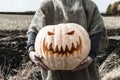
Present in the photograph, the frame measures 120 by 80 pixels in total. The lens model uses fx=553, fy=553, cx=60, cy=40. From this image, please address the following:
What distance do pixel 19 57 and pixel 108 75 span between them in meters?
1.30

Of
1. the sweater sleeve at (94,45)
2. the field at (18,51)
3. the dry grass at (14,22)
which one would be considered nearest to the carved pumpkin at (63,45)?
the sweater sleeve at (94,45)

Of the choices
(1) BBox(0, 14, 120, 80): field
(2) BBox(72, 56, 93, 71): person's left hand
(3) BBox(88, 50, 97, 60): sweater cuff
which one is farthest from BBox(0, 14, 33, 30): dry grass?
(2) BBox(72, 56, 93, 71): person's left hand

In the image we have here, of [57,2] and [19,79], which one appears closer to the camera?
[57,2]

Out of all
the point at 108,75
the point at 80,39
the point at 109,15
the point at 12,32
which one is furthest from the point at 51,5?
the point at 109,15

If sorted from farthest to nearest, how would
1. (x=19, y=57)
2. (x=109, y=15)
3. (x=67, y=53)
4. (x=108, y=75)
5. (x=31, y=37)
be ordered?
(x=109, y=15)
(x=19, y=57)
(x=108, y=75)
(x=31, y=37)
(x=67, y=53)

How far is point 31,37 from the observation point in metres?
4.08

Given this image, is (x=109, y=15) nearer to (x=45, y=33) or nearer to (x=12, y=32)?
(x=12, y=32)

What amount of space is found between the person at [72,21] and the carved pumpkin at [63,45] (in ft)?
0.33

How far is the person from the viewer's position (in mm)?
4020

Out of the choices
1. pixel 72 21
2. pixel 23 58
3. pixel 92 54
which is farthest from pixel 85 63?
pixel 23 58

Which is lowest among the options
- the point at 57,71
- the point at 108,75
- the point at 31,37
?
the point at 108,75

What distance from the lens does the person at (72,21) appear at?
13.2 feet

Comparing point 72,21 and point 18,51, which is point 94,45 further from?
point 18,51

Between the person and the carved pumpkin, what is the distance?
100 millimetres
